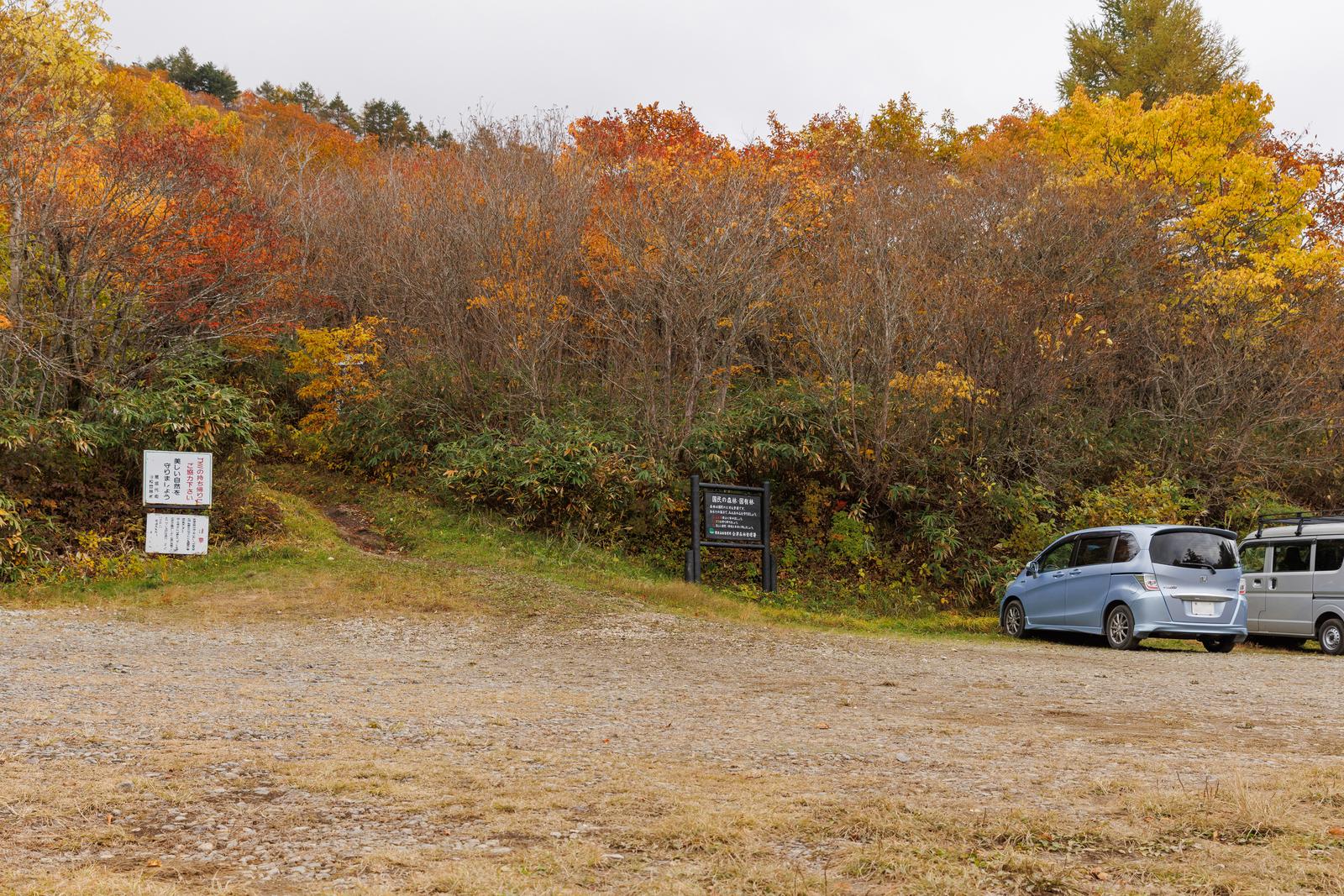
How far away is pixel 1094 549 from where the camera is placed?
14.0 meters

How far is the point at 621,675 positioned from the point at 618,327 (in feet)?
38.7

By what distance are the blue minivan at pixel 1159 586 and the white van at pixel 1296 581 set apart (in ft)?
3.93

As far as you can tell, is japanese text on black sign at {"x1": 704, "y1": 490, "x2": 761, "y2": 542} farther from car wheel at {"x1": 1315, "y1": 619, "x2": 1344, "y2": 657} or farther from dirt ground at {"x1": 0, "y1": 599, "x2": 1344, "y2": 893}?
car wheel at {"x1": 1315, "y1": 619, "x2": 1344, "y2": 657}

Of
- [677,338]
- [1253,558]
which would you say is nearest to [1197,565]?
[1253,558]

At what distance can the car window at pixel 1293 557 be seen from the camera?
1472 cm

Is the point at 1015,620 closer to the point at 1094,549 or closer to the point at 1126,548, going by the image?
the point at 1094,549

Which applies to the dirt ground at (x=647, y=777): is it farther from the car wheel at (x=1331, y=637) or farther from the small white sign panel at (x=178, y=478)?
the small white sign panel at (x=178, y=478)

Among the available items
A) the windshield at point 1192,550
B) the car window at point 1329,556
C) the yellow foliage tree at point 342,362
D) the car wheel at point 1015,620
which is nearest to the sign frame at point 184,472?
the yellow foliage tree at point 342,362

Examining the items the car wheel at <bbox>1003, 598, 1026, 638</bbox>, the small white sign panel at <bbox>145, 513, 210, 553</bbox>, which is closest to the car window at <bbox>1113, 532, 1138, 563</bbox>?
the car wheel at <bbox>1003, 598, 1026, 638</bbox>

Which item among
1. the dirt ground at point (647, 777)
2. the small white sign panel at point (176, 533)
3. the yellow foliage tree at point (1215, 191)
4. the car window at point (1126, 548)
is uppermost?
the yellow foliage tree at point (1215, 191)

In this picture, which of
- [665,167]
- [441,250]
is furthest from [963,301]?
[441,250]

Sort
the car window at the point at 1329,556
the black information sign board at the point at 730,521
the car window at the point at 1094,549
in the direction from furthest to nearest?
the black information sign board at the point at 730,521 → the car window at the point at 1329,556 → the car window at the point at 1094,549

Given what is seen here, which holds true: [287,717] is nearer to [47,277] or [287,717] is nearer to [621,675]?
[621,675]

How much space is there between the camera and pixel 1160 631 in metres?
13.0
